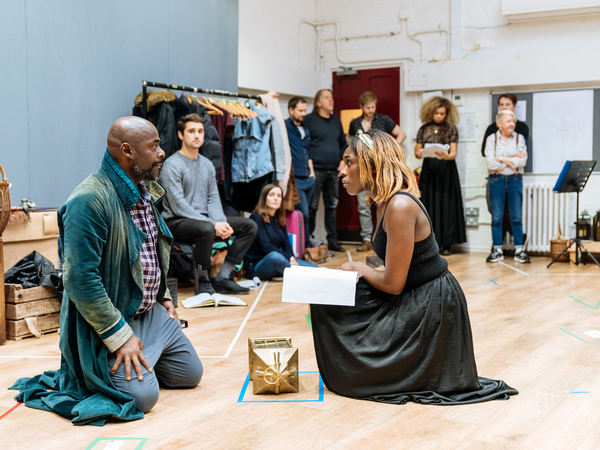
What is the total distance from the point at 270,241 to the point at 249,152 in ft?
2.73


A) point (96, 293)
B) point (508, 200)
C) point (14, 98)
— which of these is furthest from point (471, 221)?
point (96, 293)

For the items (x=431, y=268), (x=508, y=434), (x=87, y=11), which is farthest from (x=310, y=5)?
(x=508, y=434)

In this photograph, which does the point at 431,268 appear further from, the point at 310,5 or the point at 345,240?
the point at 310,5

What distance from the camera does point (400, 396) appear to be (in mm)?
2734

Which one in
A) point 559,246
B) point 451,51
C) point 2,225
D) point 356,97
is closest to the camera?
point 2,225

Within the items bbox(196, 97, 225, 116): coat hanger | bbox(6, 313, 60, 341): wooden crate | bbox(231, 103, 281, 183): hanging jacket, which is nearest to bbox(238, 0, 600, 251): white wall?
bbox(231, 103, 281, 183): hanging jacket

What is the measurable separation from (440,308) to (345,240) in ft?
20.1

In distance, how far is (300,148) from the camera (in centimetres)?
701

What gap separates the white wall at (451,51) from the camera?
736 cm

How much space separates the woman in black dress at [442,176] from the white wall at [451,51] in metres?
0.36

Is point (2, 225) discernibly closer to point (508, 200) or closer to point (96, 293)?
point (96, 293)

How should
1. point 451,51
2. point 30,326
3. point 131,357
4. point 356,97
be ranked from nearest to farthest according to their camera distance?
point 131,357 < point 30,326 < point 451,51 < point 356,97

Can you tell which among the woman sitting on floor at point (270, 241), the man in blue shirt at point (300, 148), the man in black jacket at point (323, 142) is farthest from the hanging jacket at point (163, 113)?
the man in black jacket at point (323, 142)

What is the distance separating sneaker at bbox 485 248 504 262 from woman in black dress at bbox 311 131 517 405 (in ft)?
14.9
